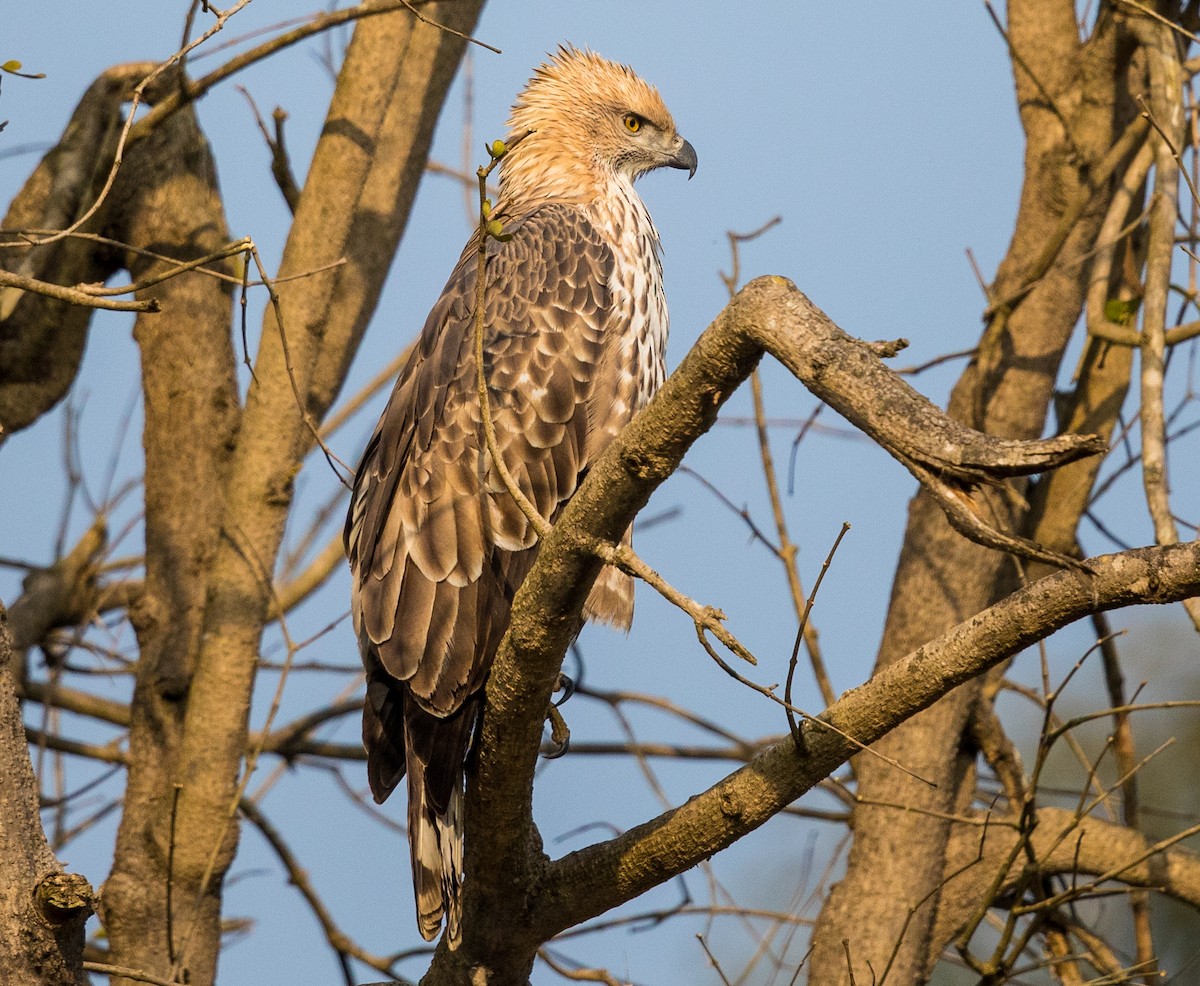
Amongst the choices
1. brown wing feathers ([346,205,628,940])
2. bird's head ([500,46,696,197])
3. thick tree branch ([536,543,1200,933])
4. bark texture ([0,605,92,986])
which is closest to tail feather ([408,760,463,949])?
brown wing feathers ([346,205,628,940])

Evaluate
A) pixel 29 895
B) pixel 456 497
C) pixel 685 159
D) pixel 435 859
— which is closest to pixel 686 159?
pixel 685 159

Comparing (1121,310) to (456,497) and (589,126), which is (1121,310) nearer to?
(589,126)

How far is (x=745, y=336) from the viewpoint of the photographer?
259 centimetres

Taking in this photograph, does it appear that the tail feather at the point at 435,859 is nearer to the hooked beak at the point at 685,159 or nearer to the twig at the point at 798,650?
the twig at the point at 798,650

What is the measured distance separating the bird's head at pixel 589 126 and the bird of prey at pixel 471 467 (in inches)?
11.8

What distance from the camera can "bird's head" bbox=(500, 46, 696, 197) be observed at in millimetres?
5402

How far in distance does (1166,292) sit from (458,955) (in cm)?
276

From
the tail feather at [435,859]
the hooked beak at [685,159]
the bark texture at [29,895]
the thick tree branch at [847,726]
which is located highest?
the hooked beak at [685,159]

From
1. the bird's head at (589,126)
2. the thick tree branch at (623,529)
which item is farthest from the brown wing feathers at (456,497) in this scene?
the bird's head at (589,126)

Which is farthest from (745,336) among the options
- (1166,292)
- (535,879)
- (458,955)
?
(1166,292)

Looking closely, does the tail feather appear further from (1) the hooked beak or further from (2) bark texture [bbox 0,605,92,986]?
(1) the hooked beak

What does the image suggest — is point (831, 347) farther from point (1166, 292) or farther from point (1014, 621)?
point (1166, 292)

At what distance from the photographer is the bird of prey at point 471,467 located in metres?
3.78

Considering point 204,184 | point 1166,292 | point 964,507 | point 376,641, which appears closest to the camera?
point 964,507
